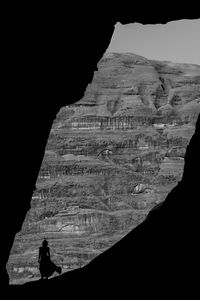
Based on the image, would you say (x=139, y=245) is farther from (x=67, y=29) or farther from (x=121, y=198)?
(x=121, y=198)

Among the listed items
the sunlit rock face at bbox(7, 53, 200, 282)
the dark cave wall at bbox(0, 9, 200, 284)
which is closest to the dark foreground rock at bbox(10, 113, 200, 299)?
the dark cave wall at bbox(0, 9, 200, 284)

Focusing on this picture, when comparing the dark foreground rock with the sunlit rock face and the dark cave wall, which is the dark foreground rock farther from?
the sunlit rock face

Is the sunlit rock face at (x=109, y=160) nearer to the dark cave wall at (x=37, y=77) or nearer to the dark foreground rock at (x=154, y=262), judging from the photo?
the dark cave wall at (x=37, y=77)

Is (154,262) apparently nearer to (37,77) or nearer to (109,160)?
(37,77)

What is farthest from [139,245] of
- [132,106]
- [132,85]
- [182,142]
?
[132,85]

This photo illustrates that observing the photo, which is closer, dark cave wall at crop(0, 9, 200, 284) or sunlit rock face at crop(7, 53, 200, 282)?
dark cave wall at crop(0, 9, 200, 284)
